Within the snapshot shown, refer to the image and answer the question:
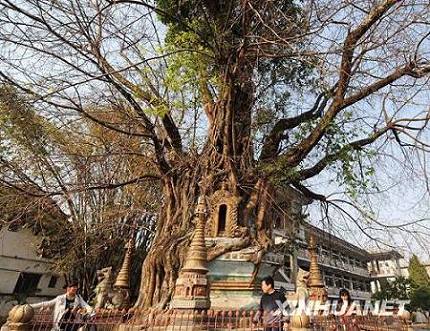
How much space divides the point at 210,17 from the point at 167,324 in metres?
6.07

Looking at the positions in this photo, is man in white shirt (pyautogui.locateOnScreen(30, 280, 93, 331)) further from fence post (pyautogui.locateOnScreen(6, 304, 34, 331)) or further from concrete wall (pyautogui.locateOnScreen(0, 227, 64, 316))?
concrete wall (pyautogui.locateOnScreen(0, 227, 64, 316))

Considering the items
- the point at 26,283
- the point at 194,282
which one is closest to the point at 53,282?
the point at 26,283

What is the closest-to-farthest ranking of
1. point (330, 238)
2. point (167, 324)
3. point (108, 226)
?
point (167, 324)
point (330, 238)
point (108, 226)

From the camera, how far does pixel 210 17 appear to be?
24.9 feet

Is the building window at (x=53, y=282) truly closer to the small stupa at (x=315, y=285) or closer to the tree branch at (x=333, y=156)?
the small stupa at (x=315, y=285)

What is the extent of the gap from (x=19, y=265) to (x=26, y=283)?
45.9 inches

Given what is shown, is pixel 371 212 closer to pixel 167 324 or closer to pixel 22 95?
pixel 167 324

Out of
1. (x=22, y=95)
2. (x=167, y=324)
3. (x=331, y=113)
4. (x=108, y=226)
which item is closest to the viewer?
(x=167, y=324)

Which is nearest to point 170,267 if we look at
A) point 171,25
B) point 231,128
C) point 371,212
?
point 231,128

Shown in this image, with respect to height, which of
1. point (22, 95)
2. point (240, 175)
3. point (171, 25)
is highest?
point (171, 25)

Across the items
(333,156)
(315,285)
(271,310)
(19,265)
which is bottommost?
(271,310)

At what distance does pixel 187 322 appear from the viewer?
4.93m

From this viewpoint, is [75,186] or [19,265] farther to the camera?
[19,265]

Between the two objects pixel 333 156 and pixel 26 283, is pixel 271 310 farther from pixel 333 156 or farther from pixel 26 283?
pixel 26 283
